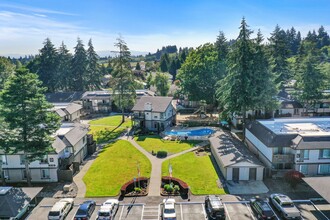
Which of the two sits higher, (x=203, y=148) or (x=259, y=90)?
(x=259, y=90)

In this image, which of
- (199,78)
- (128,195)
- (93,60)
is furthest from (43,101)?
(93,60)

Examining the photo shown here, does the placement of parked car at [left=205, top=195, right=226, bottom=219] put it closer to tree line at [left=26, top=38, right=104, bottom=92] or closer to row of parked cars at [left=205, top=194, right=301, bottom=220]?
row of parked cars at [left=205, top=194, right=301, bottom=220]

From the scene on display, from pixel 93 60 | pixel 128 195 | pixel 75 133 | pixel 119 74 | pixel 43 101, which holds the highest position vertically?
pixel 93 60

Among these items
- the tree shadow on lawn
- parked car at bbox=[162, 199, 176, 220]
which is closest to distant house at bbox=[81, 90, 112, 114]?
the tree shadow on lawn

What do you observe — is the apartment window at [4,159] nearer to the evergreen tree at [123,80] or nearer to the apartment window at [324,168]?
the evergreen tree at [123,80]

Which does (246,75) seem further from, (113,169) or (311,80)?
(113,169)

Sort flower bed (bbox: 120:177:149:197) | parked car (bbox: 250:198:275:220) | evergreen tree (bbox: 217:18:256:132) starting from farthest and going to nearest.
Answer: evergreen tree (bbox: 217:18:256:132)
flower bed (bbox: 120:177:149:197)
parked car (bbox: 250:198:275:220)

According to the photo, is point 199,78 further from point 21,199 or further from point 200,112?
point 21,199
